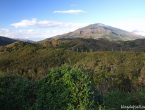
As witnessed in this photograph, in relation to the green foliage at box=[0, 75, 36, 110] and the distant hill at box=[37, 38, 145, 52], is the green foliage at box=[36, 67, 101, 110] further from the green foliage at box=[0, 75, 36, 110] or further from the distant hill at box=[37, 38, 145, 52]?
the distant hill at box=[37, 38, 145, 52]

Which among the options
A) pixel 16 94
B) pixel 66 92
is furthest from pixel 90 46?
pixel 66 92

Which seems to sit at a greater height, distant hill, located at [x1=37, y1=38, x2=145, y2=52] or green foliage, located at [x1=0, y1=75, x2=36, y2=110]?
green foliage, located at [x1=0, y1=75, x2=36, y2=110]

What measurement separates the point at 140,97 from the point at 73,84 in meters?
3.90

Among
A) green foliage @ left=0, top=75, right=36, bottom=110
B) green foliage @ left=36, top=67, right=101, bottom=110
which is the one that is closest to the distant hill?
green foliage @ left=0, top=75, right=36, bottom=110

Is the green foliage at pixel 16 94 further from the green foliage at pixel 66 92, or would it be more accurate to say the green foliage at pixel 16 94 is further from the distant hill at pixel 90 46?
the distant hill at pixel 90 46

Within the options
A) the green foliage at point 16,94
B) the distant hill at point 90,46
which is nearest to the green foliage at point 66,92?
the green foliage at point 16,94

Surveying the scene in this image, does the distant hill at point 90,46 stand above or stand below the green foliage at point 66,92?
below

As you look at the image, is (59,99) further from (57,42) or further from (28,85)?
(57,42)

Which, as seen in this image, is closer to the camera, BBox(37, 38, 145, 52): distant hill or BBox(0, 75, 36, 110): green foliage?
BBox(0, 75, 36, 110): green foliage

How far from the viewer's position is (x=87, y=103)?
725 cm

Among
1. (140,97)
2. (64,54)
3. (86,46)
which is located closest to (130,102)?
(140,97)

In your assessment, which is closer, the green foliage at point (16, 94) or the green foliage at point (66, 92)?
the green foliage at point (66, 92)

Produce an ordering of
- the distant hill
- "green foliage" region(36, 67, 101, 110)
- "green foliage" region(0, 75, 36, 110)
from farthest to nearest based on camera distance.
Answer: the distant hill < "green foliage" region(0, 75, 36, 110) < "green foliage" region(36, 67, 101, 110)

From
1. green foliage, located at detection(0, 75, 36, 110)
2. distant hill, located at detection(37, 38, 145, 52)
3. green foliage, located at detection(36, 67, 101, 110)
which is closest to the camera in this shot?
green foliage, located at detection(36, 67, 101, 110)
